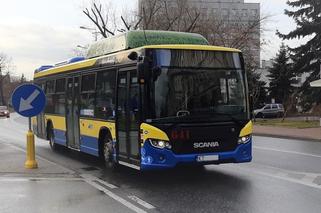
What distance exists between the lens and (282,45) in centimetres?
6525

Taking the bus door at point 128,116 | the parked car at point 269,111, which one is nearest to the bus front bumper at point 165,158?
the bus door at point 128,116

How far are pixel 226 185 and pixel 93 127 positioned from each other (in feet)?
13.5

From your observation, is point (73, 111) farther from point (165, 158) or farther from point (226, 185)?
point (226, 185)

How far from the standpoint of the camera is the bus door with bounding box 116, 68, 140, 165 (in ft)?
34.7

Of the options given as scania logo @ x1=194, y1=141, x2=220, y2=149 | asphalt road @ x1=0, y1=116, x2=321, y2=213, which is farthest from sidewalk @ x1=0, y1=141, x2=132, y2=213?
scania logo @ x1=194, y1=141, x2=220, y2=149

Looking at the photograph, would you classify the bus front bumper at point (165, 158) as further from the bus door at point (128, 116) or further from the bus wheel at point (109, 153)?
the bus wheel at point (109, 153)

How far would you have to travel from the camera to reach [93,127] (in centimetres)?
1302

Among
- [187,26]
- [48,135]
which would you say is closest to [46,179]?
[48,135]

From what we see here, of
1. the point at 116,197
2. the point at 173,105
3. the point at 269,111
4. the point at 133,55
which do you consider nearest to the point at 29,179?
the point at 116,197

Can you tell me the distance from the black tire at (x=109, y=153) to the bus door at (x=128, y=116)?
2.06ft

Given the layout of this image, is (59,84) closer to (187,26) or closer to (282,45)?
(187,26)

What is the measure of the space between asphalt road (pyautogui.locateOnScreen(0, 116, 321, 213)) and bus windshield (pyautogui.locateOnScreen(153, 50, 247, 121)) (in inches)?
54.1

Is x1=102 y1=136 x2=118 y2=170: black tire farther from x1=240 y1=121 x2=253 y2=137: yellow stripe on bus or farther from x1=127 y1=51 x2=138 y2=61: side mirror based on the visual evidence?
x1=240 y1=121 x2=253 y2=137: yellow stripe on bus

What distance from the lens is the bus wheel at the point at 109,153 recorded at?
12.0 m
